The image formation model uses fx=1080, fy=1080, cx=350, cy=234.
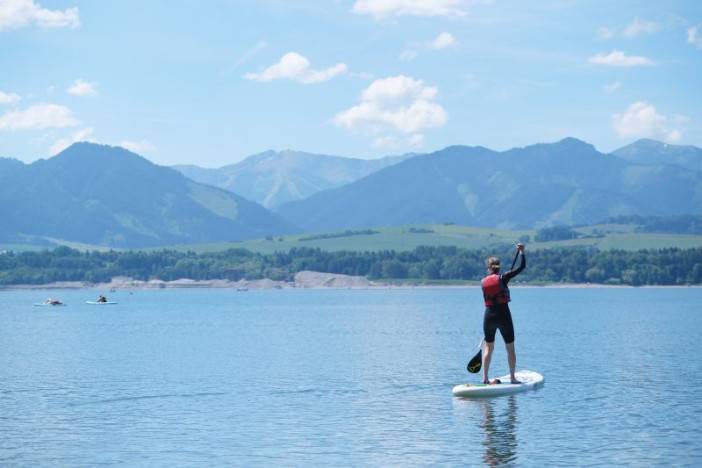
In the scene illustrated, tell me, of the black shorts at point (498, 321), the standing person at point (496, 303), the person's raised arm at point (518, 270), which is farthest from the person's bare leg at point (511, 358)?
the person's raised arm at point (518, 270)

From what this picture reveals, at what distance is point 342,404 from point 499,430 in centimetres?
864

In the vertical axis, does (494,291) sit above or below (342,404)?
above

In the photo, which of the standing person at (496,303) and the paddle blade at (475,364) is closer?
the standing person at (496,303)

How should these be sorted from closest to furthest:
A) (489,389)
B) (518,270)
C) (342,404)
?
(518,270), (342,404), (489,389)

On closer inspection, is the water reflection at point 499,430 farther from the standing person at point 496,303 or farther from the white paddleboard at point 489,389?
the standing person at point 496,303

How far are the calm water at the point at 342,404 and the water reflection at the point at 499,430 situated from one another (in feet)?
0.22

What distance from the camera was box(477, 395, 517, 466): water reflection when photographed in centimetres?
3222

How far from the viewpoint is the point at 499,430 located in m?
36.7

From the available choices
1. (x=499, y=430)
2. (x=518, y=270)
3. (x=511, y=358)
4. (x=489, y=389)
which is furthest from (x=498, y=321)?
(x=499, y=430)

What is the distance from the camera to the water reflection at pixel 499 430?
106ft

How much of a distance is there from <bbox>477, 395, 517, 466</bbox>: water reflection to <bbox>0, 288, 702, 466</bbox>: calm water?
0.22 feet

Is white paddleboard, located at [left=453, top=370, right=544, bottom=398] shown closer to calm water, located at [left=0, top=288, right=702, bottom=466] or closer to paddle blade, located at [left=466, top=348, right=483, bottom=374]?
calm water, located at [left=0, top=288, right=702, bottom=466]

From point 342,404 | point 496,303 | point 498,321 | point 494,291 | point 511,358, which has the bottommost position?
point 342,404

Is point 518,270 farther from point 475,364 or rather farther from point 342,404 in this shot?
point 342,404
